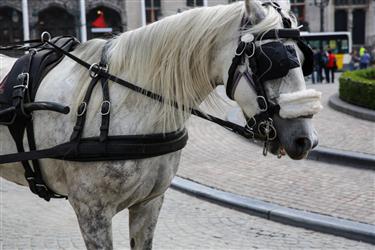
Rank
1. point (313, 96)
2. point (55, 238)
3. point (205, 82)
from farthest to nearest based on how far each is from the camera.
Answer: point (55, 238), point (205, 82), point (313, 96)

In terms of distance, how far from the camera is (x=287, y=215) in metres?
5.87

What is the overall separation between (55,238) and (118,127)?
2848mm

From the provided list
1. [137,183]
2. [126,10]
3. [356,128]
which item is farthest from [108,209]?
[126,10]

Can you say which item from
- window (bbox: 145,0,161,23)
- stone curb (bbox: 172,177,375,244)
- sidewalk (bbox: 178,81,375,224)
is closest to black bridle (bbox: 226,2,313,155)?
stone curb (bbox: 172,177,375,244)

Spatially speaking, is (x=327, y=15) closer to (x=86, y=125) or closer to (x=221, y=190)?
(x=221, y=190)

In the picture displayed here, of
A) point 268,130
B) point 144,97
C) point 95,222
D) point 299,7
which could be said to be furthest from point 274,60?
point 299,7

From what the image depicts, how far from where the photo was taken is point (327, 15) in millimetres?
50281

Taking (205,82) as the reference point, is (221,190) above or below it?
below

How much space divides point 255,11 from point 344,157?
5866mm

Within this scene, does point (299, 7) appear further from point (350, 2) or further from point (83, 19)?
point (83, 19)

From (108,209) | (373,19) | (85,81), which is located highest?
(85,81)

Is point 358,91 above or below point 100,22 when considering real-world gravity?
above

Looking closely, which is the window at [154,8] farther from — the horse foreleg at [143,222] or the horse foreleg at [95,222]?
the horse foreleg at [95,222]

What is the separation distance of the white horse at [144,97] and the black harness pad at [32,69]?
8 centimetres
